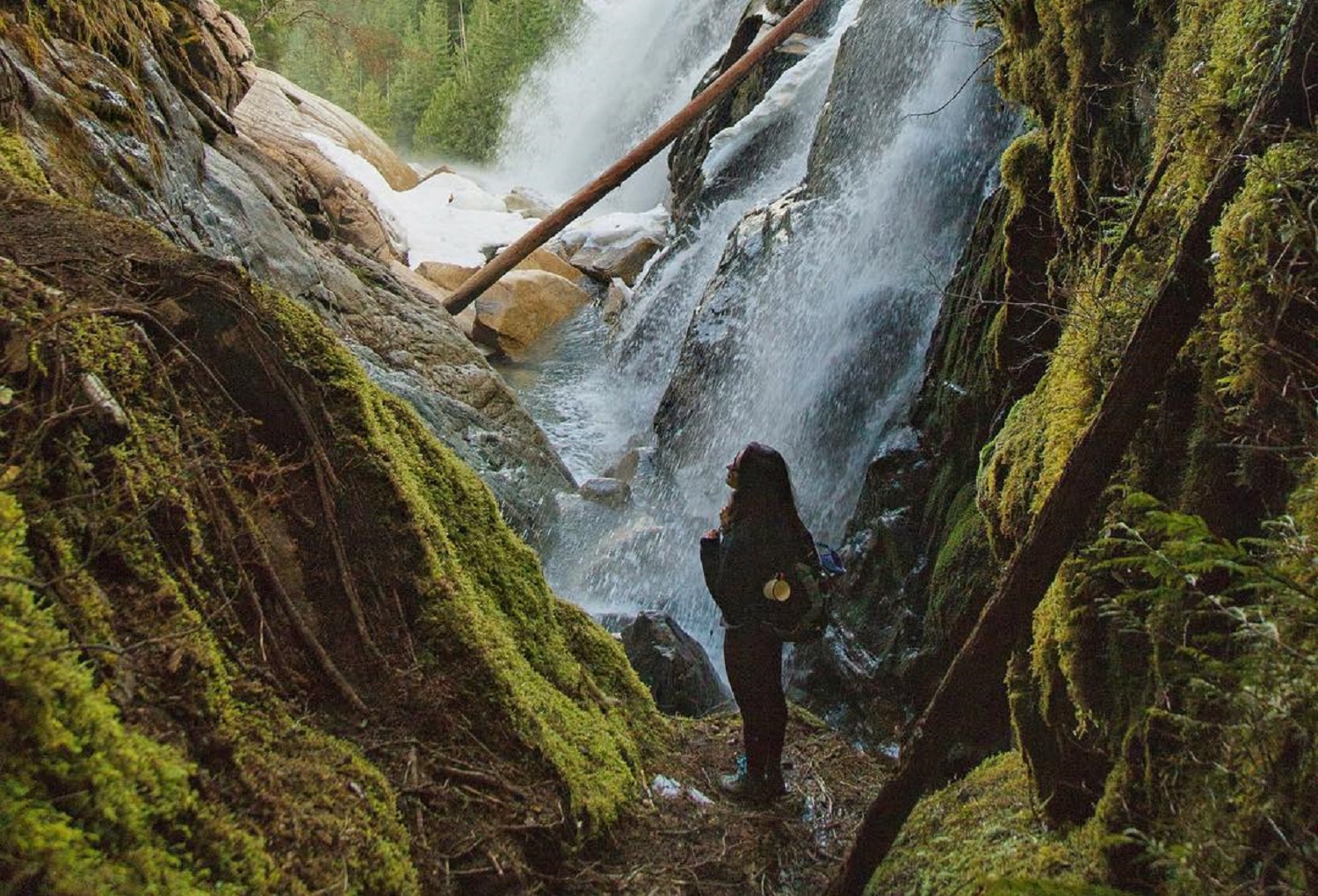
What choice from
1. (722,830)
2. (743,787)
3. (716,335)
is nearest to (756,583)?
(743,787)

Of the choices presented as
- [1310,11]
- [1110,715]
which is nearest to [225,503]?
[1110,715]

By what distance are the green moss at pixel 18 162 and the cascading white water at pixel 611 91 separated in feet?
76.0

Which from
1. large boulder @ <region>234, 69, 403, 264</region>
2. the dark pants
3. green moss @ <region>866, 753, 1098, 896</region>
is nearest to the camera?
green moss @ <region>866, 753, 1098, 896</region>

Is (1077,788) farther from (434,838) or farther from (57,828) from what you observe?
(57,828)

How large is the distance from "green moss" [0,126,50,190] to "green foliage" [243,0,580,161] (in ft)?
102

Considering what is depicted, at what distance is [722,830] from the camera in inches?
170

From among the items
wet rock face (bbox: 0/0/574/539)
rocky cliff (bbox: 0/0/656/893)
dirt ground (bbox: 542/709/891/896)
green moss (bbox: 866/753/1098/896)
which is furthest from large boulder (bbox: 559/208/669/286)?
green moss (bbox: 866/753/1098/896)

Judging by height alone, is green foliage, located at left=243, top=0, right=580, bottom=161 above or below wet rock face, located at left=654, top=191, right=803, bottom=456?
above

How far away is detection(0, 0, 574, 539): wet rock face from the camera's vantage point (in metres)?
5.37

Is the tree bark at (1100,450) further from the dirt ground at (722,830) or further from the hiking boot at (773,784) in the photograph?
the hiking boot at (773,784)

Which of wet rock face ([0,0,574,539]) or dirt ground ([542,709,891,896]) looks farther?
wet rock face ([0,0,574,539])

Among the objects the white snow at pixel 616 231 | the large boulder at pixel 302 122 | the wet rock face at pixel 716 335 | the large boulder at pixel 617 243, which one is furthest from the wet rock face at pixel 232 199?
the white snow at pixel 616 231

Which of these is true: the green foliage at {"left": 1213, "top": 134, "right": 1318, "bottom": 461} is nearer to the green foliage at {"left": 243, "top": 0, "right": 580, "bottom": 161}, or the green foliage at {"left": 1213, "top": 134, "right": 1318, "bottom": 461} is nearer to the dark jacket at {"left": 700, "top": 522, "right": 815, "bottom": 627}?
the dark jacket at {"left": 700, "top": 522, "right": 815, "bottom": 627}

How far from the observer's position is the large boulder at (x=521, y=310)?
17.8 meters
